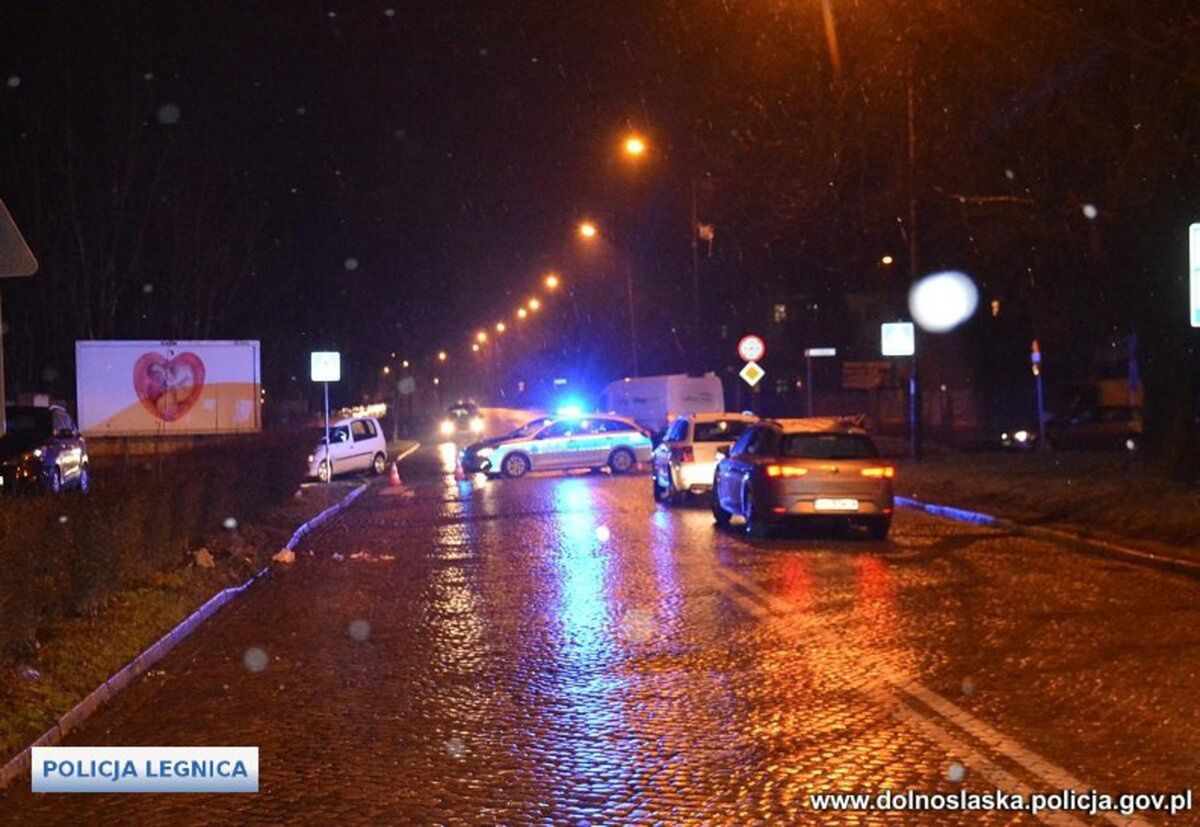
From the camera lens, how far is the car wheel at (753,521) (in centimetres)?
1688

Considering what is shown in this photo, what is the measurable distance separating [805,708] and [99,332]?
116 feet

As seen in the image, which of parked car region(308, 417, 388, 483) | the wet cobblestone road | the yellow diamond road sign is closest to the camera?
the wet cobblestone road

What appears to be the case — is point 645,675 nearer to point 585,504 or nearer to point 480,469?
point 585,504

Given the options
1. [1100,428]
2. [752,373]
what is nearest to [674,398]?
[752,373]

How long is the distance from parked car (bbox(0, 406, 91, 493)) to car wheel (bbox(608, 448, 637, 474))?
45.9 ft

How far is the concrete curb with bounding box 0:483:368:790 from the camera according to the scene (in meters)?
6.68

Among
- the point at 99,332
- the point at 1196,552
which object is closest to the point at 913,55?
the point at 1196,552

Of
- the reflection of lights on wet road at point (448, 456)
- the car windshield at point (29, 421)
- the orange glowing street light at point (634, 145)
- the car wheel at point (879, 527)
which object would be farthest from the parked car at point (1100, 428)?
the car windshield at point (29, 421)

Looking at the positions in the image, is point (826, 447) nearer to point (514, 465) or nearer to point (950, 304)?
point (514, 465)

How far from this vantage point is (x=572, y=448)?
33500 millimetres

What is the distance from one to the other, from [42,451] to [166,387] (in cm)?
911

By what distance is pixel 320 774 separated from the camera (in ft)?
21.5

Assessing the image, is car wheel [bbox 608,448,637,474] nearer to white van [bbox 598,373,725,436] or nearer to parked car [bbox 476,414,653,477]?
parked car [bbox 476,414,653,477]

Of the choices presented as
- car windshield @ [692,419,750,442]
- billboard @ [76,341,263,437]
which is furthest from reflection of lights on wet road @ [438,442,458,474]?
car windshield @ [692,419,750,442]
